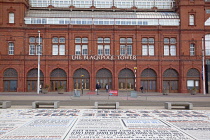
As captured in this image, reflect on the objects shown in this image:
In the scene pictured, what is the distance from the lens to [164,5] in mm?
52344

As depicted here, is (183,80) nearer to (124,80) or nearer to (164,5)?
(124,80)

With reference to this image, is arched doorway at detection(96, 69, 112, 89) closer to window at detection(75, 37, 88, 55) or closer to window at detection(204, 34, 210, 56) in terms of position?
window at detection(75, 37, 88, 55)

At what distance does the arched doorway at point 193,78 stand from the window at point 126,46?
11801 mm

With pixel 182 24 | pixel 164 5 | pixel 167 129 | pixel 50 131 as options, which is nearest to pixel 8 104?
pixel 50 131

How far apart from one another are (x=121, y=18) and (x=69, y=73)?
14446 millimetres

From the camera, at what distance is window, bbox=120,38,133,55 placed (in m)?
45.4

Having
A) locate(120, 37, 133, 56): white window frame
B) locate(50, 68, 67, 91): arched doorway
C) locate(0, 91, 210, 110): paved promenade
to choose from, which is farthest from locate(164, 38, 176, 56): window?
locate(50, 68, 67, 91): arched doorway

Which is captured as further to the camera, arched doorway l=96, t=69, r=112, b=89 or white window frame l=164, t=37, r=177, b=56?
Answer: white window frame l=164, t=37, r=177, b=56

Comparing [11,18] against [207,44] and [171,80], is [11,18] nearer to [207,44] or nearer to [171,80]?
[171,80]

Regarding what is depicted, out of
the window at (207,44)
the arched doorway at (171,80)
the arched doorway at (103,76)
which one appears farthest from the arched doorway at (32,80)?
the window at (207,44)

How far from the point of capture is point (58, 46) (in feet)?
148

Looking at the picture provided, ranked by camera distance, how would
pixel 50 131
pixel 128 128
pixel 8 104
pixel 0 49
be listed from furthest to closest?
pixel 0 49 → pixel 8 104 → pixel 128 128 → pixel 50 131

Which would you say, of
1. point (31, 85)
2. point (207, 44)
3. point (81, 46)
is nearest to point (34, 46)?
point (31, 85)

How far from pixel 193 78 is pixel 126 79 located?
1246 cm
